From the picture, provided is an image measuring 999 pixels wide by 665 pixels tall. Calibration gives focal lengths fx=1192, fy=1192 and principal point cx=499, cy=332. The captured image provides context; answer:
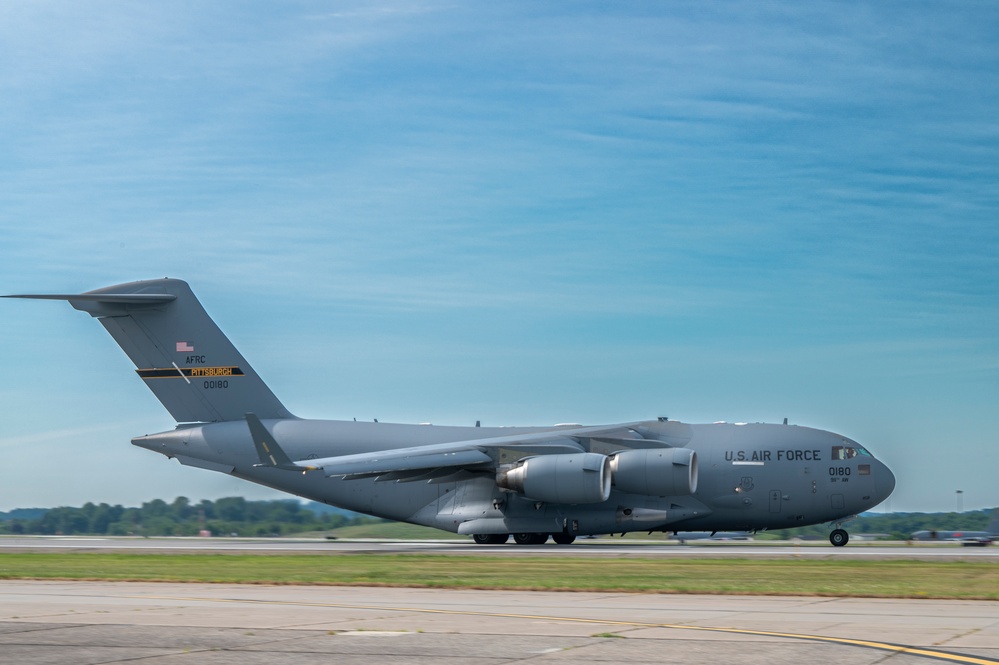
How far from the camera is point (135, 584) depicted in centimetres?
2073

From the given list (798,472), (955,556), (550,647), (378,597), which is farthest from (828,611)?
(798,472)

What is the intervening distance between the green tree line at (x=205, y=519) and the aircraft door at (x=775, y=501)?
16.3 m

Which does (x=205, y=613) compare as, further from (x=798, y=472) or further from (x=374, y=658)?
(x=798, y=472)

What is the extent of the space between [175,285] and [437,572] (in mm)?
24849

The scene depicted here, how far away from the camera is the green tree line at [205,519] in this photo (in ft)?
144

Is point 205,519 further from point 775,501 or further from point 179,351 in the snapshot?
point 775,501

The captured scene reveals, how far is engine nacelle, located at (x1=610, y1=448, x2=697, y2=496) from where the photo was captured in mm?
36625

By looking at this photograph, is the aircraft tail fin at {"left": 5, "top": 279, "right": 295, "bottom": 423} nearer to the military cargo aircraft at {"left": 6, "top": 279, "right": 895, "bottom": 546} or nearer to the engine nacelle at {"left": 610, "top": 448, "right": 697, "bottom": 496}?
the military cargo aircraft at {"left": 6, "top": 279, "right": 895, "bottom": 546}

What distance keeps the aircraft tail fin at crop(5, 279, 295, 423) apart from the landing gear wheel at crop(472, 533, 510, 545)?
8768 millimetres

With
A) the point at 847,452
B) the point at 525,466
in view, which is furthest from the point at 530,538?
the point at 847,452

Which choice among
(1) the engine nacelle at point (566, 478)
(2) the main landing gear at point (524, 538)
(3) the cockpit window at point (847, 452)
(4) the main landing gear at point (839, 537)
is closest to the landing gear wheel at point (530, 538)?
(2) the main landing gear at point (524, 538)

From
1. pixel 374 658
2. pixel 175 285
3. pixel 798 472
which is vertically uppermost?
pixel 175 285

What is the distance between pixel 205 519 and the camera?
44625 mm

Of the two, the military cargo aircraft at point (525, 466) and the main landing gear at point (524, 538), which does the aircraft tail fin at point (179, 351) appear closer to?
the military cargo aircraft at point (525, 466)
